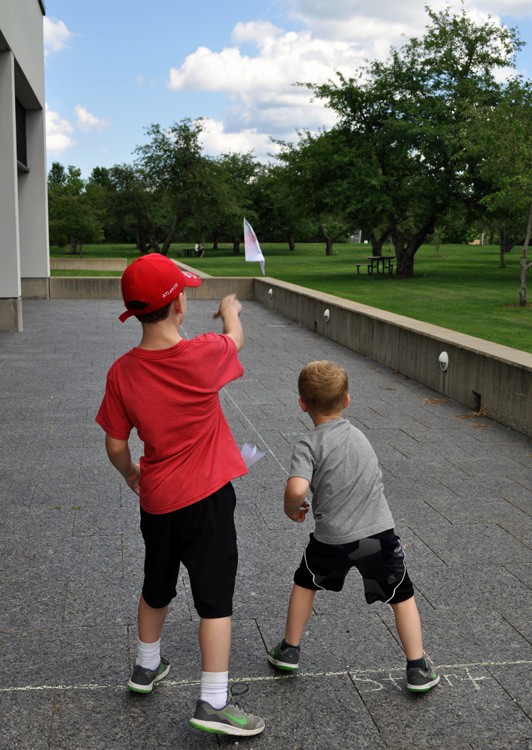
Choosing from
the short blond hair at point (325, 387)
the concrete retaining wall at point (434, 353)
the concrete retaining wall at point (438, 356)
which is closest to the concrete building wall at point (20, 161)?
the concrete retaining wall at point (434, 353)

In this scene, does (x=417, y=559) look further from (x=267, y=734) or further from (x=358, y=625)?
(x=267, y=734)

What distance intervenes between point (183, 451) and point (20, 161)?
22.4 meters

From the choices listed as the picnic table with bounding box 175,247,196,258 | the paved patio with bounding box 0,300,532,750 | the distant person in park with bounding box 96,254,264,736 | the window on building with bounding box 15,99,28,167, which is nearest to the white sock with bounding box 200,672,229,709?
the distant person in park with bounding box 96,254,264,736

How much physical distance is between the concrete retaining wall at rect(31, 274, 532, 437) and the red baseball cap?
17.4 feet

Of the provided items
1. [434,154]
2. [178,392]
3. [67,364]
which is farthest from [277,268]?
[178,392]

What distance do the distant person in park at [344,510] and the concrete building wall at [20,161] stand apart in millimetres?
13600

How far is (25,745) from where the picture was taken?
294 cm

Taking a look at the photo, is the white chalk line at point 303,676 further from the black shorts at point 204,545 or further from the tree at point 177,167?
the tree at point 177,167

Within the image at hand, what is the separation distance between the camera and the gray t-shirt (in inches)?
125

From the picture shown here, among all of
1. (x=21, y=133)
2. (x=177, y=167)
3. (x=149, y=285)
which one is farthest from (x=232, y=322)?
(x=177, y=167)

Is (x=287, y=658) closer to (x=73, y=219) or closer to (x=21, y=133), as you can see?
(x=21, y=133)

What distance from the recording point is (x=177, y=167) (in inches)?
2224

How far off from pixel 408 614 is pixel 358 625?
0.68m

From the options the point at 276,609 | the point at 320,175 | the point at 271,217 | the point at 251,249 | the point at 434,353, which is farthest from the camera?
the point at 271,217
